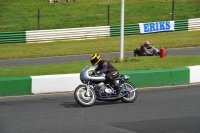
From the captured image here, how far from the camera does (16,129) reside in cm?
992

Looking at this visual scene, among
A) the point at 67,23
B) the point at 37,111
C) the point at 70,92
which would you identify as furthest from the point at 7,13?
the point at 37,111

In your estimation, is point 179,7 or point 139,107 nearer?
point 139,107

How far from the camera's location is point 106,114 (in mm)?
11250

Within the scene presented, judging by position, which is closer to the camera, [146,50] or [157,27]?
[146,50]

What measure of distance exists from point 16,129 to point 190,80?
261 inches

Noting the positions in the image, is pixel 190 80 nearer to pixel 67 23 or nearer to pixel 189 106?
pixel 189 106

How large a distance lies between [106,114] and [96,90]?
124 centimetres

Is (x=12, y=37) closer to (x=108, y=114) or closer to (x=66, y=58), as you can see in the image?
(x=66, y=58)

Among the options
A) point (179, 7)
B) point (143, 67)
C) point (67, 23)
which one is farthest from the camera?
point (179, 7)

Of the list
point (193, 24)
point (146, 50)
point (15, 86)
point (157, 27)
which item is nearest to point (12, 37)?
point (157, 27)

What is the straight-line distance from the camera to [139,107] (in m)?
12.0

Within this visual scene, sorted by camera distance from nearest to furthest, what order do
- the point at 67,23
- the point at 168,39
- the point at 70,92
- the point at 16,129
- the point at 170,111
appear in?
the point at 16,129 < the point at 170,111 < the point at 70,92 < the point at 168,39 < the point at 67,23

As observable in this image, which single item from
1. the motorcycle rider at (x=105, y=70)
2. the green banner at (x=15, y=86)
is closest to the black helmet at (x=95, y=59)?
the motorcycle rider at (x=105, y=70)

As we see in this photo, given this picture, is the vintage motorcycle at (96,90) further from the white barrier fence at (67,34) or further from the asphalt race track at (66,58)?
the white barrier fence at (67,34)
